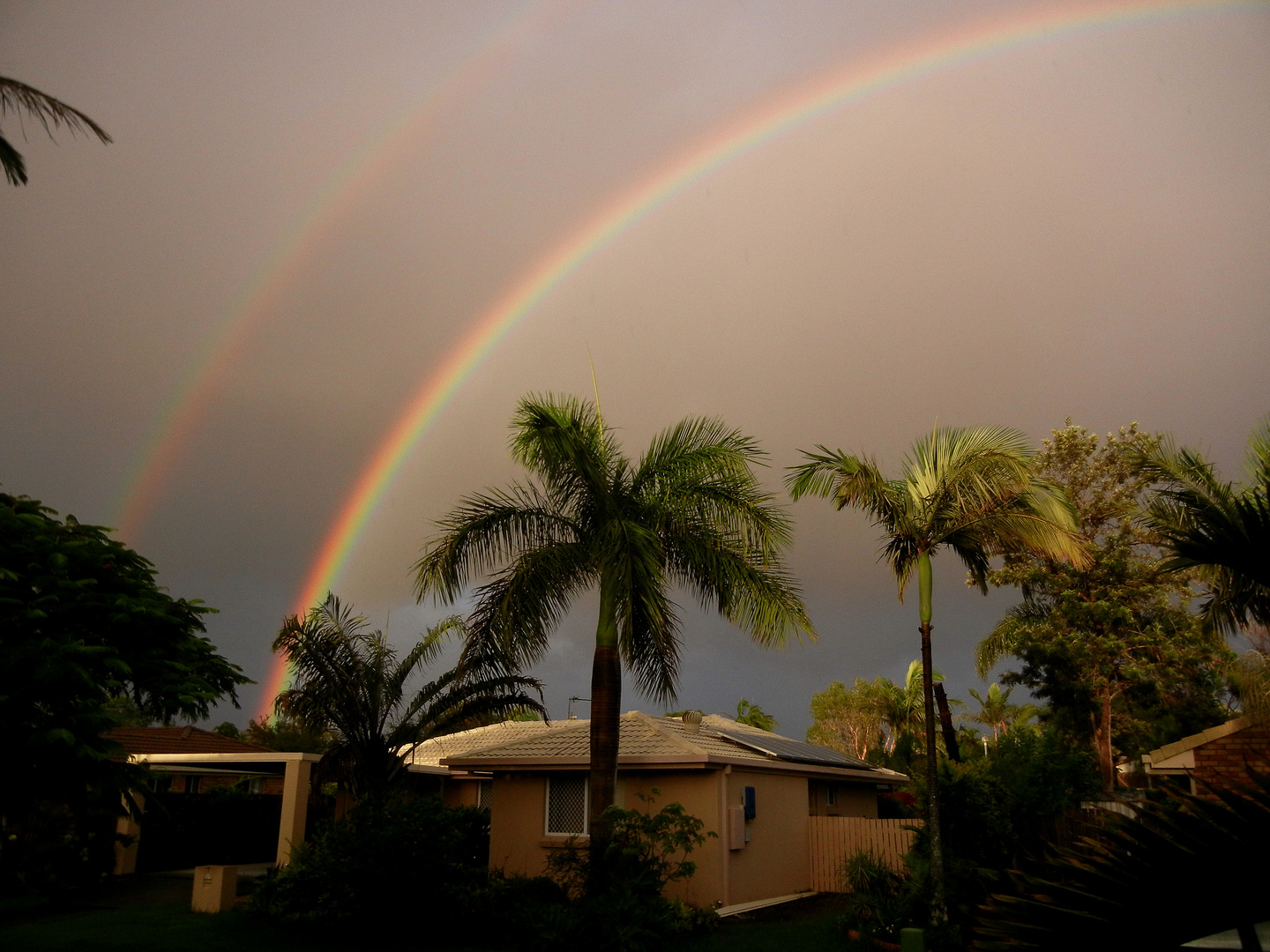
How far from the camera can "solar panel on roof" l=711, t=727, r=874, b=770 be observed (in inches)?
851

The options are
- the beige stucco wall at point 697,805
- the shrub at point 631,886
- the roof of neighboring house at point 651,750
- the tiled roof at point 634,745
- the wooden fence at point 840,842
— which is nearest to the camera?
the shrub at point 631,886

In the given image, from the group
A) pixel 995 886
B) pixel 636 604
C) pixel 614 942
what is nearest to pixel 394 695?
pixel 636 604

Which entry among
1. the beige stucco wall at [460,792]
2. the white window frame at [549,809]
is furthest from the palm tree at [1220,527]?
the beige stucco wall at [460,792]

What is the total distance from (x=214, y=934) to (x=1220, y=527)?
15150mm

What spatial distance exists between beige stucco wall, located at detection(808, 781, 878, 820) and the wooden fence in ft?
3.01

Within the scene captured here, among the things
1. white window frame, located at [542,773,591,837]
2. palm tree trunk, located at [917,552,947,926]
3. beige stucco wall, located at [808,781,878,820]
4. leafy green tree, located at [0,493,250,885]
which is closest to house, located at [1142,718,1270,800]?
palm tree trunk, located at [917,552,947,926]

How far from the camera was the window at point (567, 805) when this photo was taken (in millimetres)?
18984

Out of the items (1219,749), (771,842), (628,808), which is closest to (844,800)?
(771,842)

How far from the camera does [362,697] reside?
19.5 metres

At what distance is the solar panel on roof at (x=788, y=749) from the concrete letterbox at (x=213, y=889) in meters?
10.3

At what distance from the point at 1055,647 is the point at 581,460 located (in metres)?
18.3

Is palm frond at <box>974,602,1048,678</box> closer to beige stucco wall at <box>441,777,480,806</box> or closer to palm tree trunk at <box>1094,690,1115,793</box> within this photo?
palm tree trunk at <box>1094,690,1115,793</box>

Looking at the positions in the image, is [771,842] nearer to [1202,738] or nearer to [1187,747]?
[1187,747]

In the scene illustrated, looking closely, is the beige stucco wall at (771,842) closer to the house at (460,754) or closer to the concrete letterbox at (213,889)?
the house at (460,754)
